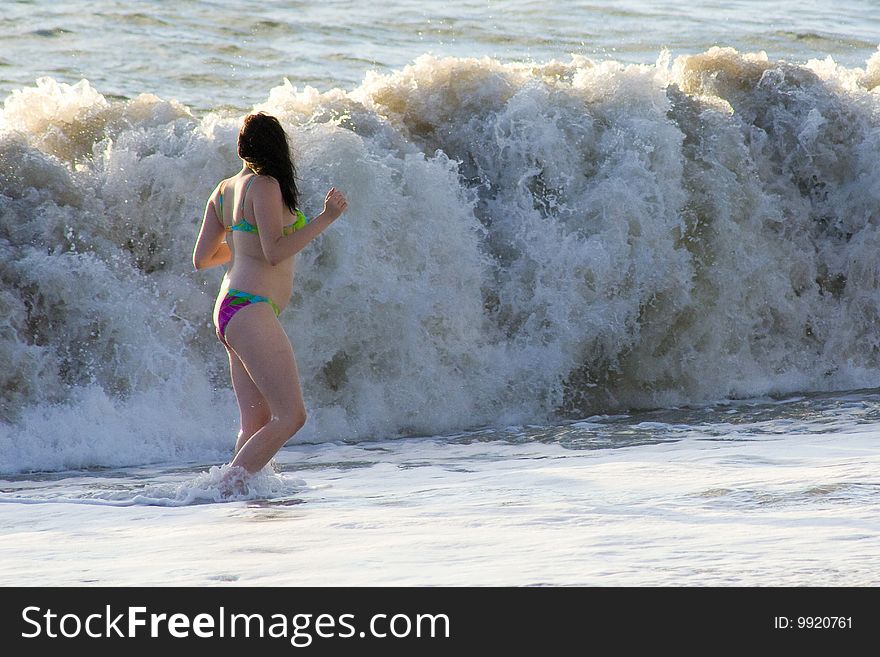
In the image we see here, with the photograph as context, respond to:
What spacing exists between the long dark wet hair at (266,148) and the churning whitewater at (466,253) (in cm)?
310

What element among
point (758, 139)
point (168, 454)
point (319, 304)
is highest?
point (758, 139)

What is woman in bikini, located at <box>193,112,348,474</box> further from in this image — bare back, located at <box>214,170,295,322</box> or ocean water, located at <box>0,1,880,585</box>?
ocean water, located at <box>0,1,880,585</box>

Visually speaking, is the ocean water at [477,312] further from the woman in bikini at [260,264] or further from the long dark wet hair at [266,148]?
the long dark wet hair at [266,148]

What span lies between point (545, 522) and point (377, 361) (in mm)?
4402

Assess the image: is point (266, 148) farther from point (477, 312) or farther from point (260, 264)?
point (477, 312)

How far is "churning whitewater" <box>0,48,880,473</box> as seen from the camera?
28.4 ft

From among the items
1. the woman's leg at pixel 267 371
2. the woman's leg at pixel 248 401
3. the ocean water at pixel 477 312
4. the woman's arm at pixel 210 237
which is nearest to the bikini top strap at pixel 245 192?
the woman's arm at pixel 210 237

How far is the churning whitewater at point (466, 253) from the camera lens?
865cm

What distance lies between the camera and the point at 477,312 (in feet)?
32.3

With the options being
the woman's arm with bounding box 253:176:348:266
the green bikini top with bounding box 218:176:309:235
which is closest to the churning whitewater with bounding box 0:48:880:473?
the green bikini top with bounding box 218:176:309:235

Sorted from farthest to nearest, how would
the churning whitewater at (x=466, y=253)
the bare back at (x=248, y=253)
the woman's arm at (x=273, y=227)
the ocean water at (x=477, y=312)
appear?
the churning whitewater at (x=466, y=253)
the ocean water at (x=477, y=312)
the bare back at (x=248, y=253)
the woman's arm at (x=273, y=227)
